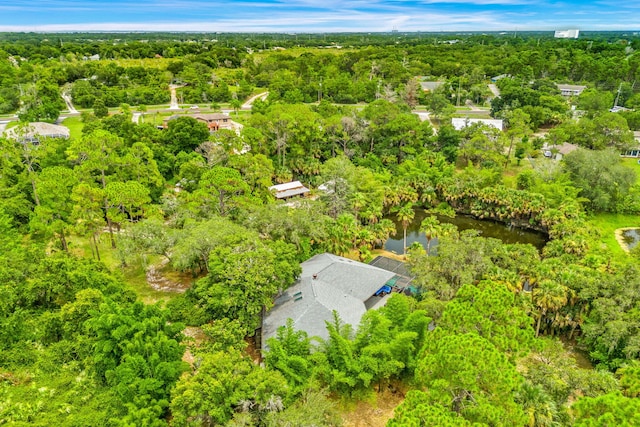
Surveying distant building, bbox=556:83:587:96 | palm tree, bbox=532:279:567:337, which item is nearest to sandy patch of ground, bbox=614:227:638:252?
palm tree, bbox=532:279:567:337

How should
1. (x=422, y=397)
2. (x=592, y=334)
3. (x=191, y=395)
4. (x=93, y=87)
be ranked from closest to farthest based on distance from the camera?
(x=422, y=397) < (x=191, y=395) < (x=592, y=334) < (x=93, y=87)

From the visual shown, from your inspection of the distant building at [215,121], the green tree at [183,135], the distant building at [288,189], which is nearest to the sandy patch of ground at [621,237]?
the distant building at [288,189]

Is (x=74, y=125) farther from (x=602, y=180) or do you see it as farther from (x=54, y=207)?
(x=602, y=180)

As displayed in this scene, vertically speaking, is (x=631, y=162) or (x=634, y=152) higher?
(x=634, y=152)

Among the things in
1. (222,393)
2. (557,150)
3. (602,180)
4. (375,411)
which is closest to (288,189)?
(375,411)

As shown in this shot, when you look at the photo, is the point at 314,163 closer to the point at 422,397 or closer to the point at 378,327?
the point at 378,327

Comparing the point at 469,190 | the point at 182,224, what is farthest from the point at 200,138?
the point at 469,190

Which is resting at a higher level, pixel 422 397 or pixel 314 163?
pixel 422 397
